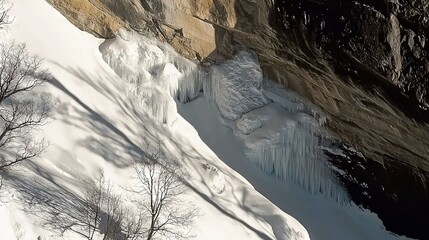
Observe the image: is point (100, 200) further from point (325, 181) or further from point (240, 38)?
point (325, 181)

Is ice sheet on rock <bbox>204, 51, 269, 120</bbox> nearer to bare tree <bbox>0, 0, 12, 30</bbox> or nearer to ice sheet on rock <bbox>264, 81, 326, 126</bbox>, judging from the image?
ice sheet on rock <bbox>264, 81, 326, 126</bbox>

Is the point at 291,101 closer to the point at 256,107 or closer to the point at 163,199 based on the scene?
the point at 256,107

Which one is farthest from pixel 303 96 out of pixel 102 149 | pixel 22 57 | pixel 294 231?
pixel 22 57

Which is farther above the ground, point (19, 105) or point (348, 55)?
point (348, 55)

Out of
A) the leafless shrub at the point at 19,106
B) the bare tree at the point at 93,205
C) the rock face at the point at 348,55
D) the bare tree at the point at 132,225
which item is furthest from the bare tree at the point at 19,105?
the rock face at the point at 348,55

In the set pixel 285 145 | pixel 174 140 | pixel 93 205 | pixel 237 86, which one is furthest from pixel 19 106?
pixel 285 145

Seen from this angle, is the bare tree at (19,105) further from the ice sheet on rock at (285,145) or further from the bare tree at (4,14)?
the ice sheet on rock at (285,145)

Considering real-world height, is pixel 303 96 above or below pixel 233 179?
above
